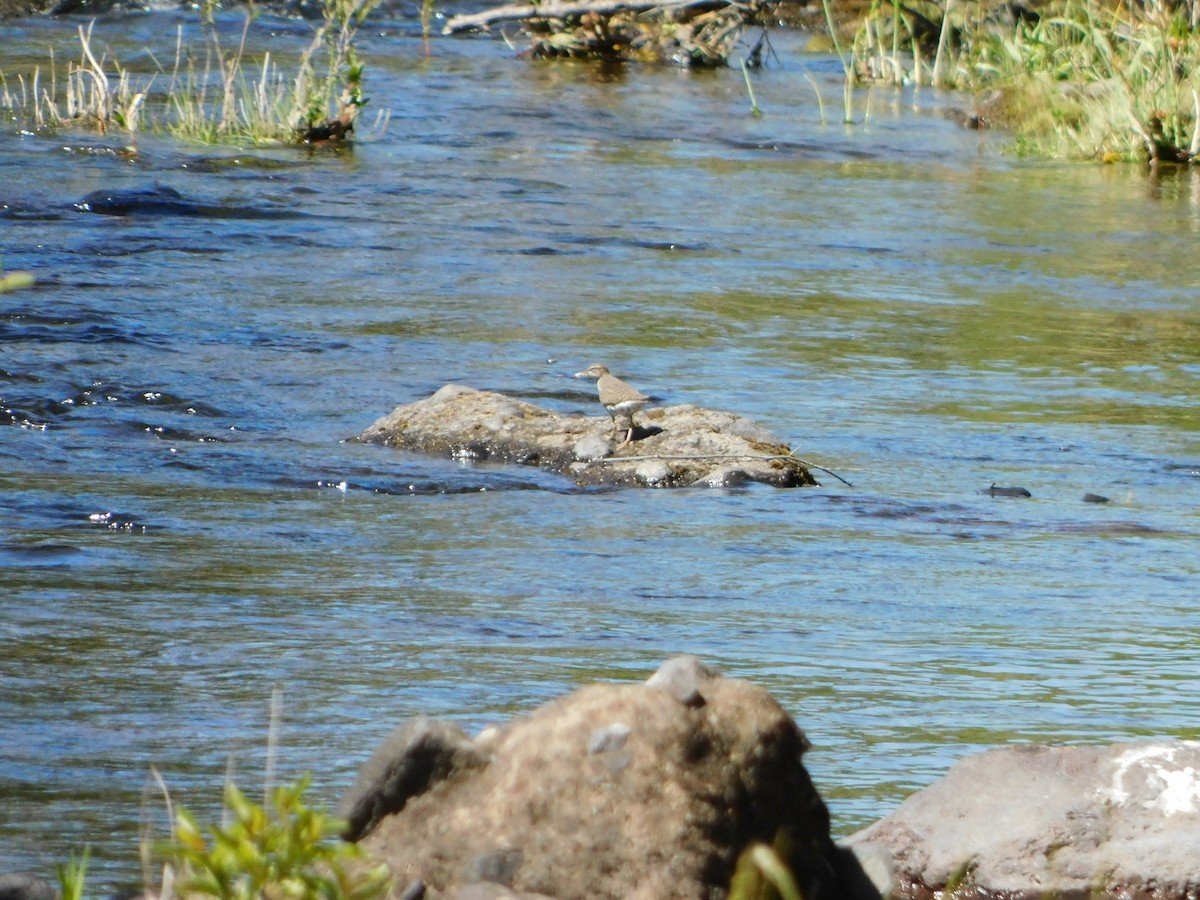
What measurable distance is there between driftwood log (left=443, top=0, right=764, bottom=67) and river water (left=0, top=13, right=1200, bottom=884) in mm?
6910

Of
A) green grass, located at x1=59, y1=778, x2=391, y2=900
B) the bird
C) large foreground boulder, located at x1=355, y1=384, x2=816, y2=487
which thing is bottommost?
large foreground boulder, located at x1=355, y1=384, x2=816, y2=487

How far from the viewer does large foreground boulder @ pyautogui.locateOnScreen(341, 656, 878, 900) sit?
136 inches

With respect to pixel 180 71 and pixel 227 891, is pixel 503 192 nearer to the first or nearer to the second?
pixel 180 71

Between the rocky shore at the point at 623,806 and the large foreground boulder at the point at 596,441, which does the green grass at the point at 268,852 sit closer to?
the rocky shore at the point at 623,806

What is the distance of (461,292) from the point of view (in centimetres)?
1222

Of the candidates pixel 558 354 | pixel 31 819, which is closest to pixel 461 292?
pixel 558 354

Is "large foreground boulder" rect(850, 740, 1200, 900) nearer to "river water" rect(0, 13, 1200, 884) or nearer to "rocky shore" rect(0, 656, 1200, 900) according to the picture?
"rocky shore" rect(0, 656, 1200, 900)

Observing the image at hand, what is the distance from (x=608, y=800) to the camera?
3496 millimetres

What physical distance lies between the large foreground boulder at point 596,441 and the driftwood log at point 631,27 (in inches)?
673

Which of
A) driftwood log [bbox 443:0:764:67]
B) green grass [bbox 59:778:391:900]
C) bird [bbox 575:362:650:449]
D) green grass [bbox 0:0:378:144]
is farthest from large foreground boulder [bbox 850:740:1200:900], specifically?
driftwood log [bbox 443:0:764:67]

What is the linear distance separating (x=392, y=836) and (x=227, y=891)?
3.11ft

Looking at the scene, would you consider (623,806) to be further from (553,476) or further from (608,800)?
(553,476)

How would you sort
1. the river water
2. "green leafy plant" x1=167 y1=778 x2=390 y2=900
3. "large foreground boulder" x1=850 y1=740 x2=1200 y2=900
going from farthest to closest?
the river water < "large foreground boulder" x1=850 y1=740 x2=1200 y2=900 < "green leafy plant" x1=167 y1=778 x2=390 y2=900

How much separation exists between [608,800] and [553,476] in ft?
14.9
